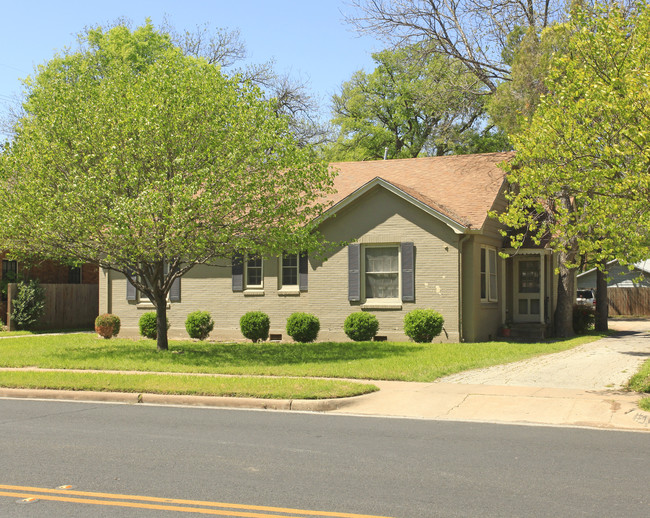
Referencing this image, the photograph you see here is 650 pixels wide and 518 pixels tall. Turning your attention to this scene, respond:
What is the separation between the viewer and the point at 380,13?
1077 inches

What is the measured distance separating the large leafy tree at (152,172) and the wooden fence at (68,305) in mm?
12392

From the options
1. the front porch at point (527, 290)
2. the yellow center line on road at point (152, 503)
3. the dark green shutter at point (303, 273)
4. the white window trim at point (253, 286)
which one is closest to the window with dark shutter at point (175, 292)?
the white window trim at point (253, 286)

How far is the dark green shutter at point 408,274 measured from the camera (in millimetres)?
21828

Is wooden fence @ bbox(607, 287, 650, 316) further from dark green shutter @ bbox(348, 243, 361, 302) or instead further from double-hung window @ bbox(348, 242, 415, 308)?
dark green shutter @ bbox(348, 243, 361, 302)

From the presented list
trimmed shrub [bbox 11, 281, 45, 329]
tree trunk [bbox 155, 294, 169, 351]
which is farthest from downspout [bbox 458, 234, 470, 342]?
trimmed shrub [bbox 11, 281, 45, 329]

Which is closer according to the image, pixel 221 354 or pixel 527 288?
pixel 221 354

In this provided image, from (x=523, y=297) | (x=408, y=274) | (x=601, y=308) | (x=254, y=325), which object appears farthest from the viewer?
(x=601, y=308)

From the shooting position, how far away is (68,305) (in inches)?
1222

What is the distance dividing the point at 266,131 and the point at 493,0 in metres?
13.6

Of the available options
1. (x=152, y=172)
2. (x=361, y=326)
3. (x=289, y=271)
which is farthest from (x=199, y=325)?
(x=152, y=172)

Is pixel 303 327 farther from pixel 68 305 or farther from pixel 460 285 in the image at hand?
pixel 68 305

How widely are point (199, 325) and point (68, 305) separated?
32.8ft

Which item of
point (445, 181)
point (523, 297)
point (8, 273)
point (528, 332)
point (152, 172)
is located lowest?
point (528, 332)

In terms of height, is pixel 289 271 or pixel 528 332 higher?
pixel 289 271
